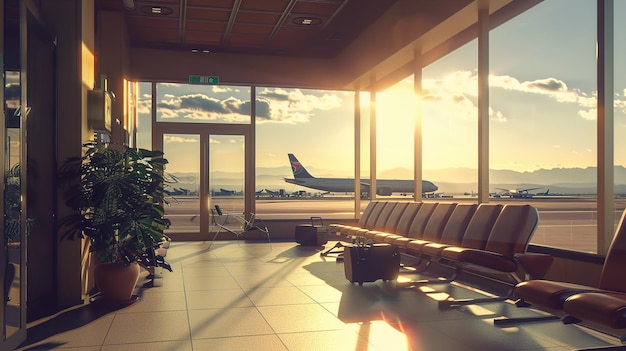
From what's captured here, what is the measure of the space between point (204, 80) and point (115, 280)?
6749 millimetres

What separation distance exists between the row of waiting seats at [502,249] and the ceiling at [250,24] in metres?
3.14

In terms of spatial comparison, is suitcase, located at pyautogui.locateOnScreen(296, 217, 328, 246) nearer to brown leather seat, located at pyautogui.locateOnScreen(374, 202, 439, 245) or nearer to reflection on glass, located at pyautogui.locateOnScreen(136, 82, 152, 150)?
brown leather seat, located at pyautogui.locateOnScreen(374, 202, 439, 245)

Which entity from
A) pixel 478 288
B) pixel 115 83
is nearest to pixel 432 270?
pixel 478 288

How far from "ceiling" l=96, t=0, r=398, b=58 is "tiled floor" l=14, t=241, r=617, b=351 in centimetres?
424

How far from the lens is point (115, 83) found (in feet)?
27.2

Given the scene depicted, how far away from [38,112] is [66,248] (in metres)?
1.21

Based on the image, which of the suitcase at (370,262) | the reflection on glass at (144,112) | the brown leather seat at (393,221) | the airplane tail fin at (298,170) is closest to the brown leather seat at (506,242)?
the suitcase at (370,262)

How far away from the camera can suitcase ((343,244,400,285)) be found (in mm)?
5508

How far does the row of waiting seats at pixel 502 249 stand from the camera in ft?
9.29

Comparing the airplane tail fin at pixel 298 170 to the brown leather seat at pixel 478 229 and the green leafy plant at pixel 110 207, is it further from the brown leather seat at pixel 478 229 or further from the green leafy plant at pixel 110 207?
the green leafy plant at pixel 110 207

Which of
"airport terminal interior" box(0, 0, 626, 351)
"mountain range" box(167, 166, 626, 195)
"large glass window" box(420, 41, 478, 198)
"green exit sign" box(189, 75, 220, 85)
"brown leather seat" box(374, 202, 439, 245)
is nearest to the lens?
"airport terminal interior" box(0, 0, 626, 351)

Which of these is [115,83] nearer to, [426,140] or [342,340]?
[426,140]

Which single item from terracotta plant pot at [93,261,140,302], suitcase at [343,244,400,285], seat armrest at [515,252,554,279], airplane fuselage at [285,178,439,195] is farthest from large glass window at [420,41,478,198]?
airplane fuselage at [285,178,439,195]

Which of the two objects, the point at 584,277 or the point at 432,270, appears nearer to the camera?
the point at 584,277
